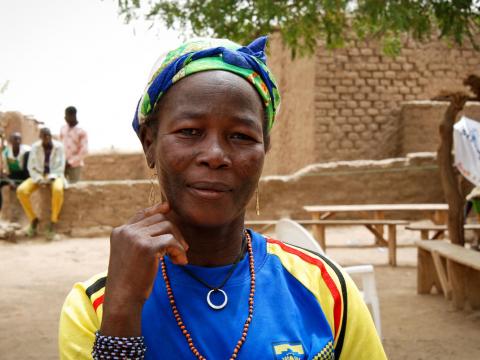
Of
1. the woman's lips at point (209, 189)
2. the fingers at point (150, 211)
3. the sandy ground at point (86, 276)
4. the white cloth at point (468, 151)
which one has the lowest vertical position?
the sandy ground at point (86, 276)

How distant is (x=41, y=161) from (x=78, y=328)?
31.9 feet

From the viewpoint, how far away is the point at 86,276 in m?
7.30

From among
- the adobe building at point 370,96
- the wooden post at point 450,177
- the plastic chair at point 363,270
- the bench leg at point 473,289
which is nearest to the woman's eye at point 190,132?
the plastic chair at point 363,270

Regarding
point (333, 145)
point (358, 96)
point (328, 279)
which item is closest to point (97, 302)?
point (328, 279)

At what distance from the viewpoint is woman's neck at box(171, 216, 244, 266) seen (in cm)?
130

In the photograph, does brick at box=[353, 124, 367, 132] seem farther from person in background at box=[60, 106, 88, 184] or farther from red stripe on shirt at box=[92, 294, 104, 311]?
red stripe on shirt at box=[92, 294, 104, 311]

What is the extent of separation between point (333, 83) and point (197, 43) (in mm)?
11277

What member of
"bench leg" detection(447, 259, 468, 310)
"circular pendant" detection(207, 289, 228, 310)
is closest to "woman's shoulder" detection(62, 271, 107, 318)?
"circular pendant" detection(207, 289, 228, 310)

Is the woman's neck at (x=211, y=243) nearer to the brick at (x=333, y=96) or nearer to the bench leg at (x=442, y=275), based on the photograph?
the bench leg at (x=442, y=275)

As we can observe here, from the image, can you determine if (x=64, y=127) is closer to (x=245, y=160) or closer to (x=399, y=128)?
(x=399, y=128)

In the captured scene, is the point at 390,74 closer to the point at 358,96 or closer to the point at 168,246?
the point at 358,96

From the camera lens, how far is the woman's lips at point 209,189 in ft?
3.99

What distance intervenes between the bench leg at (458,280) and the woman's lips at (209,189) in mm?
4763

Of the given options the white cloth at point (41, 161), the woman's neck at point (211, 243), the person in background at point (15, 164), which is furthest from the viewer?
the person in background at point (15, 164)
